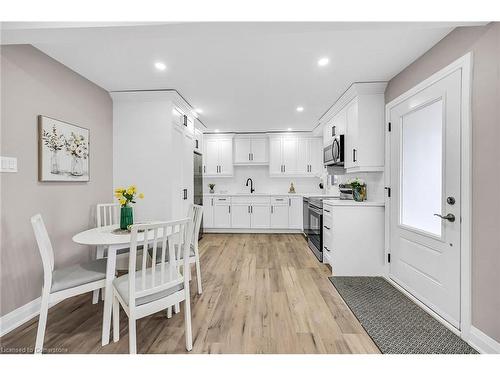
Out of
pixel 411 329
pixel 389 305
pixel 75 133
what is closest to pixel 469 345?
pixel 411 329

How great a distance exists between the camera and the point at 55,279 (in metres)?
1.69

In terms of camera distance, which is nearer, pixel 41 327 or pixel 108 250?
pixel 41 327

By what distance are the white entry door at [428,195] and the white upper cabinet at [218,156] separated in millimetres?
3640

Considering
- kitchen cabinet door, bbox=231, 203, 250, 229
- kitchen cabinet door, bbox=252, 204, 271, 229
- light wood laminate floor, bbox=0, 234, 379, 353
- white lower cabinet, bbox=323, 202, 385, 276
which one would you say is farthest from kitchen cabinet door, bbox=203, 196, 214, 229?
white lower cabinet, bbox=323, 202, 385, 276

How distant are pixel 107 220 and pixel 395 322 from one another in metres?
3.18

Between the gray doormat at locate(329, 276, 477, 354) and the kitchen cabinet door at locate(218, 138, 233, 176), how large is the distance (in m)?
3.70

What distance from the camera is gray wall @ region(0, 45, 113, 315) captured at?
1870 millimetres

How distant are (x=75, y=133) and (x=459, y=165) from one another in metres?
3.62

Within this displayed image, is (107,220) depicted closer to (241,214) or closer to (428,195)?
(241,214)

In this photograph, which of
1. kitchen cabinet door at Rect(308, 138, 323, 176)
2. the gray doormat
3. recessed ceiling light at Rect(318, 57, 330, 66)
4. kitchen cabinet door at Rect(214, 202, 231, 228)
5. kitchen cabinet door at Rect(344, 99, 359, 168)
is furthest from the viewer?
kitchen cabinet door at Rect(308, 138, 323, 176)

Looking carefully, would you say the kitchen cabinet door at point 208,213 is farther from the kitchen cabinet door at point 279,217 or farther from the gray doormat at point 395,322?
the gray doormat at point 395,322

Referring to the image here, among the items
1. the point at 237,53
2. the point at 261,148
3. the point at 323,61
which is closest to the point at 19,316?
the point at 237,53

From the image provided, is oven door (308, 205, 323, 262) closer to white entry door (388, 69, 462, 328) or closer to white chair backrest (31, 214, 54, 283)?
white entry door (388, 69, 462, 328)

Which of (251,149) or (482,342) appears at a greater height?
(251,149)
